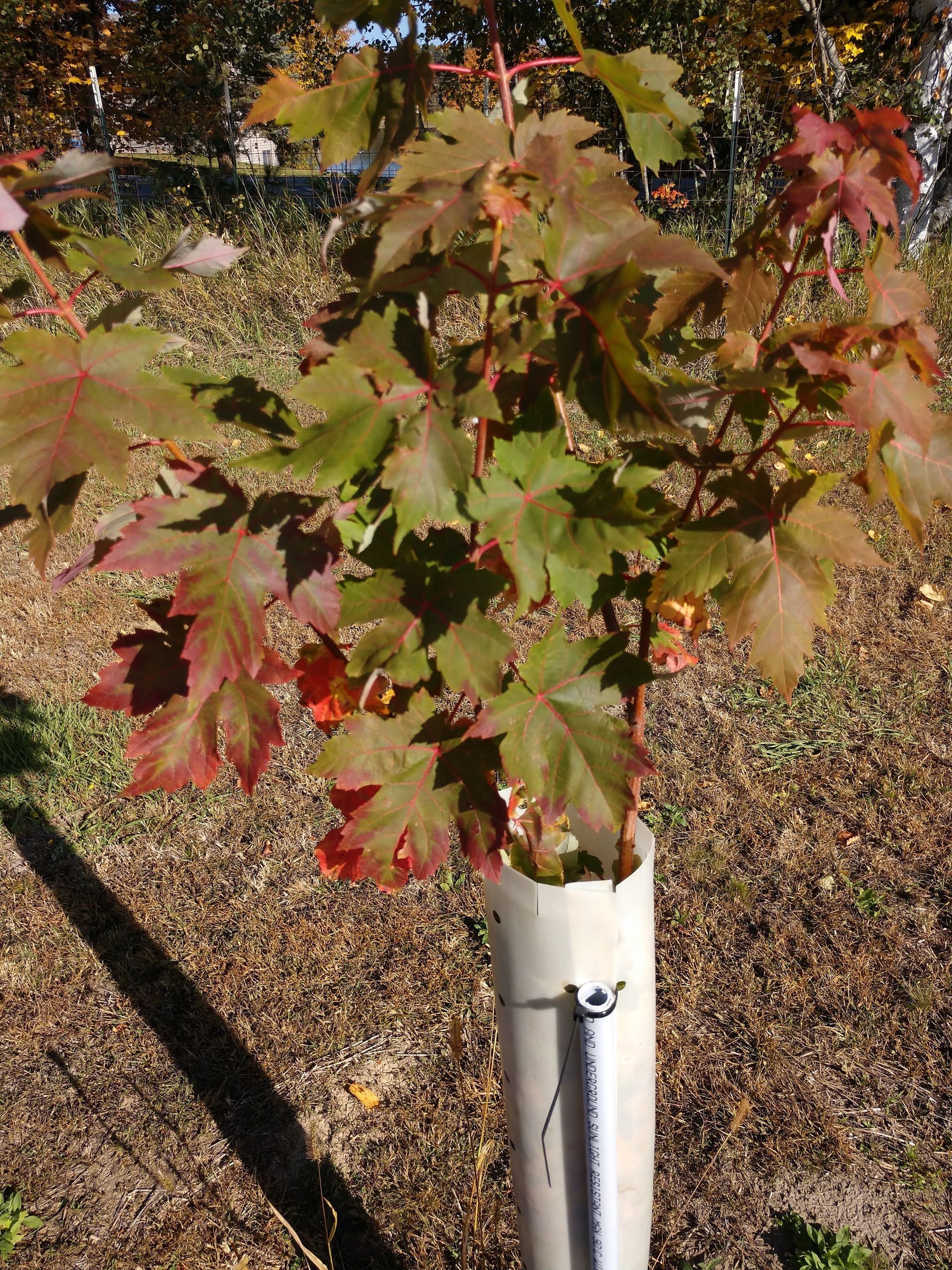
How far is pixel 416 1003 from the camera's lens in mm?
2416

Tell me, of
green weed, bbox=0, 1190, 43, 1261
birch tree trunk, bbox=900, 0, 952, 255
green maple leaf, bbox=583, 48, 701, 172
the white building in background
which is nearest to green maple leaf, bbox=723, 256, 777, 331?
green maple leaf, bbox=583, 48, 701, 172

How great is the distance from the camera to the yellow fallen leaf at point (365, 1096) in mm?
2201

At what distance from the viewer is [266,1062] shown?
7.56 feet

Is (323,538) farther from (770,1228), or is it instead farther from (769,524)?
(770,1228)

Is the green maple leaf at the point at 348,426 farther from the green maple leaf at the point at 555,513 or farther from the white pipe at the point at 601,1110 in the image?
the white pipe at the point at 601,1110

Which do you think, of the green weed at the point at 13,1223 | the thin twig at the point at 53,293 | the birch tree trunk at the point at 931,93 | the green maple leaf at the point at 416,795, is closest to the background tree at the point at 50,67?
the birch tree trunk at the point at 931,93

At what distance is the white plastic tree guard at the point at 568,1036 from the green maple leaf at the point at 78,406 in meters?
0.65

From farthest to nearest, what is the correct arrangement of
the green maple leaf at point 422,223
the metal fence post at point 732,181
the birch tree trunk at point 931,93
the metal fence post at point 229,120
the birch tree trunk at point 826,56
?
1. the metal fence post at point 229,120
2. the birch tree trunk at point 931,93
3. the metal fence post at point 732,181
4. the birch tree trunk at point 826,56
5. the green maple leaf at point 422,223

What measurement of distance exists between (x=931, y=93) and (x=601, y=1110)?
8.55 m

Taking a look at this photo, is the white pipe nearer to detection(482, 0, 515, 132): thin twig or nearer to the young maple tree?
the young maple tree

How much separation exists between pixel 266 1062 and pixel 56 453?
2.00m

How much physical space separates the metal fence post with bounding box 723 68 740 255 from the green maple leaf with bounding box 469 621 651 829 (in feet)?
21.6

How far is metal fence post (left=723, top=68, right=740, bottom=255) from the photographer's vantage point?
22.4ft

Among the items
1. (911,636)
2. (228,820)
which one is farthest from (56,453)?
(911,636)
